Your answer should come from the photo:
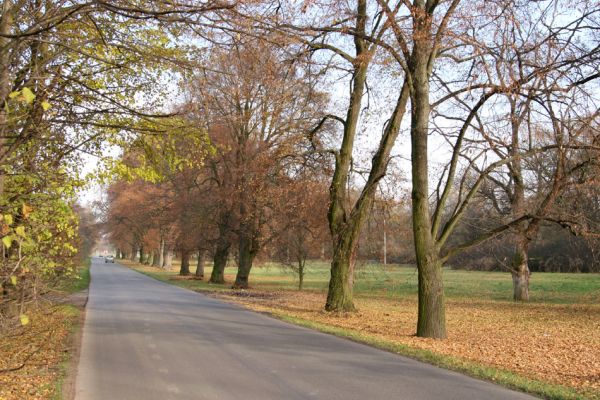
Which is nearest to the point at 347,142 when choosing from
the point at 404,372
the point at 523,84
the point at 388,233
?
the point at 388,233

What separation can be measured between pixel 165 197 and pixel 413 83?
29700 mm

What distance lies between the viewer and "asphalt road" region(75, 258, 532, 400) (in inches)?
278

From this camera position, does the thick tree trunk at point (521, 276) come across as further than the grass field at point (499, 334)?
Yes

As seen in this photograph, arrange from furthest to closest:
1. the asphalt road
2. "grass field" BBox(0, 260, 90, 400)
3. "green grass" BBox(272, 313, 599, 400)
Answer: "green grass" BBox(272, 313, 599, 400), the asphalt road, "grass field" BBox(0, 260, 90, 400)

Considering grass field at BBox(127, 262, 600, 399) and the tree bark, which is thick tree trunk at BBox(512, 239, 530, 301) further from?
the tree bark

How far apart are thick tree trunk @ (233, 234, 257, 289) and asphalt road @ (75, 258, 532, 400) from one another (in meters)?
18.1

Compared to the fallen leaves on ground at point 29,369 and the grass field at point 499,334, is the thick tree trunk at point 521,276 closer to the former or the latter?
the grass field at point 499,334

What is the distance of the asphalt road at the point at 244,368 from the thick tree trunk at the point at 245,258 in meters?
18.1

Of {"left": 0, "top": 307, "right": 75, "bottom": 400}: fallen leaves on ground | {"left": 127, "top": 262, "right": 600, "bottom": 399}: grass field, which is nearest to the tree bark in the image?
{"left": 127, "top": 262, "right": 600, "bottom": 399}: grass field

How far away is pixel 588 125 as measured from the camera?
11.7m

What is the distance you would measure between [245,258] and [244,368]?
2441 cm

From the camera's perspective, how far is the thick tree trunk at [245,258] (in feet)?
106

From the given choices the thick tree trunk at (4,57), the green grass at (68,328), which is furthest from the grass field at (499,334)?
the thick tree trunk at (4,57)

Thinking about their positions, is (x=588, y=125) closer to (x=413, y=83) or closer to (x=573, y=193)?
(x=573, y=193)
